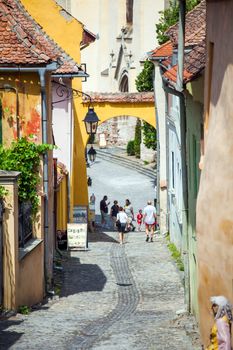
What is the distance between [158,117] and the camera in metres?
38.9

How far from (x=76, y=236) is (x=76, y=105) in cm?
844

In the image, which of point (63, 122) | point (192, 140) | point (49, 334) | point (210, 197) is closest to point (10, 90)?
point (192, 140)

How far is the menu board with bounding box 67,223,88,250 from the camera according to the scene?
33.5 m

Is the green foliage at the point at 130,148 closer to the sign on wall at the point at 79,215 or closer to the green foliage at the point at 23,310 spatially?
the sign on wall at the point at 79,215

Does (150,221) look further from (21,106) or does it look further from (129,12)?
(129,12)

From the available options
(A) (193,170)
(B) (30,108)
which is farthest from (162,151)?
(A) (193,170)

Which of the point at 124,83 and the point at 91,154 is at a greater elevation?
the point at 124,83

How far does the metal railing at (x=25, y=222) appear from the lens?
72.4ft

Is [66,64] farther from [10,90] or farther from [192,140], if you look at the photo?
[192,140]

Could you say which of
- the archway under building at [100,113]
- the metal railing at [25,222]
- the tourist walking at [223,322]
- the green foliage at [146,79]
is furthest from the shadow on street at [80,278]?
the green foliage at [146,79]

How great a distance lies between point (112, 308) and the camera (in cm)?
2322

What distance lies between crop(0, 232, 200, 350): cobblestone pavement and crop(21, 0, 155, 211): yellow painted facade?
19.1 feet

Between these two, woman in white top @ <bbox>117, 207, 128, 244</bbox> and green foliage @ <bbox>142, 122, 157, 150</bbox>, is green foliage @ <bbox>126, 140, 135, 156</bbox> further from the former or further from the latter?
woman in white top @ <bbox>117, 207, 128, 244</bbox>

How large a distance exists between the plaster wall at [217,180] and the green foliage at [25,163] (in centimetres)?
673
